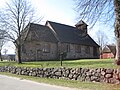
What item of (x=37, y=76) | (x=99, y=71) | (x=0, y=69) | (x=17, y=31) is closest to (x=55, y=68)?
(x=37, y=76)

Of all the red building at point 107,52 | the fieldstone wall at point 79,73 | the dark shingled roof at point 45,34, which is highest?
the dark shingled roof at point 45,34

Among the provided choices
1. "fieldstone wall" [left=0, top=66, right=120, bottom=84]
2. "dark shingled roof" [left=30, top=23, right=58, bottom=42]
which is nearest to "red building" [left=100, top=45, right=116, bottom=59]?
"dark shingled roof" [left=30, top=23, right=58, bottom=42]

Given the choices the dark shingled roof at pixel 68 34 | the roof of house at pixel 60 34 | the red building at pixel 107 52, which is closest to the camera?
the roof of house at pixel 60 34

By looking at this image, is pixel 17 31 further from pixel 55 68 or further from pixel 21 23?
pixel 55 68

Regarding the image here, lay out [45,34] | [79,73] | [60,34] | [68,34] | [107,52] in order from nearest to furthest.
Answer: [79,73] → [45,34] → [60,34] → [68,34] → [107,52]

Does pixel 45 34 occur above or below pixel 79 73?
above

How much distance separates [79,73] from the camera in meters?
17.7

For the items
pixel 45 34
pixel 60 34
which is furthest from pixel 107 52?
pixel 45 34

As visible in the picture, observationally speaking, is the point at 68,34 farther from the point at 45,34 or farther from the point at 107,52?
the point at 107,52

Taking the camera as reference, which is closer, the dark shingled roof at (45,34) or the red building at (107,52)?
the dark shingled roof at (45,34)

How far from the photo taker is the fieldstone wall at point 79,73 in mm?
15027

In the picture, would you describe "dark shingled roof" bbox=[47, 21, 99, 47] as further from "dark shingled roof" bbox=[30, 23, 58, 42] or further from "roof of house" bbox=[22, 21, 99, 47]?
"dark shingled roof" bbox=[30, 23, 58, 42]

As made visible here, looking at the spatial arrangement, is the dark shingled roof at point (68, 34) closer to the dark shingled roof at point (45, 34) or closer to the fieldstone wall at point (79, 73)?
the dark shingled roof at point (45, 34)

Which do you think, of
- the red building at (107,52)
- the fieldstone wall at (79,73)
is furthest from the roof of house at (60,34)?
the fieldstone wall at (79,73)
